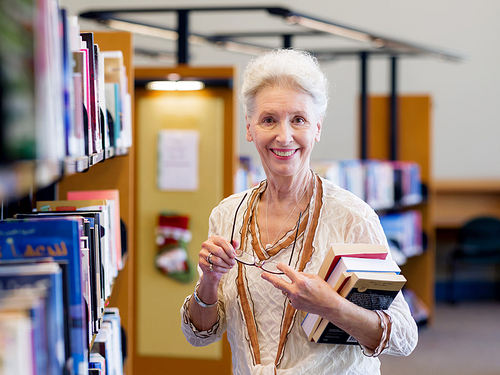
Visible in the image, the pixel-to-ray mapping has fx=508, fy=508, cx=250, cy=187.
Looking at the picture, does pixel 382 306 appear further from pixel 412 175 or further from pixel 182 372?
pixel 412 175

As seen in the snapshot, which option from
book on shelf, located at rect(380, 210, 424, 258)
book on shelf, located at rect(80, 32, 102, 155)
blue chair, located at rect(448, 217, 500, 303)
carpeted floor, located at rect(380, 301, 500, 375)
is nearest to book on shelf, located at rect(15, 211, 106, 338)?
book on shelf, located at rect(80, 32, 102, 155)

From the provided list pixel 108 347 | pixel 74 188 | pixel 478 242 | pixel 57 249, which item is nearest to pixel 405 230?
pixel 478 242

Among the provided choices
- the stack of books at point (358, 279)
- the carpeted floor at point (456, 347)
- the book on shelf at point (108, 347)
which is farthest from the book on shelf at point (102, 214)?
the carpeted floor at point (456, 347)

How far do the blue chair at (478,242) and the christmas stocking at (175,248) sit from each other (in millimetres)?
4315

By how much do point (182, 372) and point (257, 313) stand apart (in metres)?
2.44

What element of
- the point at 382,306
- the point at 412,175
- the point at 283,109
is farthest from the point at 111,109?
the point at 412,175

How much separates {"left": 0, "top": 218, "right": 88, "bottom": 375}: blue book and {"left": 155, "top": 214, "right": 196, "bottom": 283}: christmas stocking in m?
2.64

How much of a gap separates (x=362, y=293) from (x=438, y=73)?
7.26 metres

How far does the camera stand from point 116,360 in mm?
1792

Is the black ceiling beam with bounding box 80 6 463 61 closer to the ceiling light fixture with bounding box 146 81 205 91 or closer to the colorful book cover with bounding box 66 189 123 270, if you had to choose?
the ceiling light fixture with bounding box 146 81 205 91

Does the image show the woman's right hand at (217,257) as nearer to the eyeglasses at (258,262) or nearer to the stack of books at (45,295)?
the eyeglasses at (258,262)

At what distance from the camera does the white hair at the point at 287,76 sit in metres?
1.54

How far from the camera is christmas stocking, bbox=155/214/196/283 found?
12.1ft

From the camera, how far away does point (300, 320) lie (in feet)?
4.91
